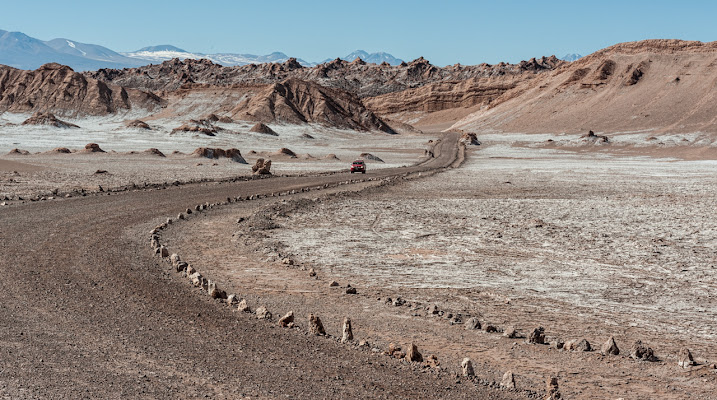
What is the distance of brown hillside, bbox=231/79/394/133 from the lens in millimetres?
132750

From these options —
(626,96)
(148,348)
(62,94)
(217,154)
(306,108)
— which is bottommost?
(148,348)

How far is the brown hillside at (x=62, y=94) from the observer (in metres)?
142

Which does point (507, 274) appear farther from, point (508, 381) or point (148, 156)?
point (148, 156)

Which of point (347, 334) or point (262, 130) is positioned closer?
point (347, 334)

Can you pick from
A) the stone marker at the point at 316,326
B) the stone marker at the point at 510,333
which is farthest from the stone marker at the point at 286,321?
the stone marker at the point at 510,333

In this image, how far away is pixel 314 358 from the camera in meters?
8.78

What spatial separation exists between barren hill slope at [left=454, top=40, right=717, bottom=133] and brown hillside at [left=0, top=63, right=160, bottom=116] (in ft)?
237

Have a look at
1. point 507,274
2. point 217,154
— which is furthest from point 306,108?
point 507,274

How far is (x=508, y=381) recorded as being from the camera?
791 cm

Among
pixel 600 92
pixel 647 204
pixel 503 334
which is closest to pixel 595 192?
pixel 647 204

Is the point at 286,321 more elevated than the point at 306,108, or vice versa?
the point at 306,108

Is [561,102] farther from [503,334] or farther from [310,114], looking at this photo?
[503,334]

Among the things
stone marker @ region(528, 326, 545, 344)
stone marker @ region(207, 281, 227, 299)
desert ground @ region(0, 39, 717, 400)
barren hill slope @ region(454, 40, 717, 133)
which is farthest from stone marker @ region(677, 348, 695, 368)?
barren hill slope @ region(454, 40, 717, 133)

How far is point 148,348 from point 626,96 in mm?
133136
